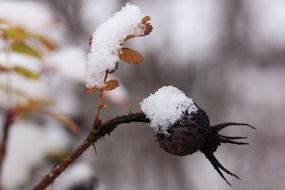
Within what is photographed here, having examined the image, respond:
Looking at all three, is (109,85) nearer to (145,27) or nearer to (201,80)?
(145,27)

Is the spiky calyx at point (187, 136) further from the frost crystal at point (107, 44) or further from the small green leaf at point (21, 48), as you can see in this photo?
the small green leaf at point (21, 48)

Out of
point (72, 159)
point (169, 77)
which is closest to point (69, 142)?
point (72, 159)

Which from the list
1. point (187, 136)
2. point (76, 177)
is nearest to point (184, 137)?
point (187, 136)

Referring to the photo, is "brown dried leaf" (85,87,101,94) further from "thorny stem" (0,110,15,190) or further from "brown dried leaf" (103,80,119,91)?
"thorny stem" (0,110,15,190)

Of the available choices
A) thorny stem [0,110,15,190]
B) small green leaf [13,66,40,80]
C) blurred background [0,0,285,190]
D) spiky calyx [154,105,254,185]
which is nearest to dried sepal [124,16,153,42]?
spiky calyx [154,105,254,185]

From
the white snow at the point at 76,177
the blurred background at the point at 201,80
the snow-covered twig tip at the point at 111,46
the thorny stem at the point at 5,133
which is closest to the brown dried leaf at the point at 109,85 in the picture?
the snow-covered twig tip at the point at 111,46
